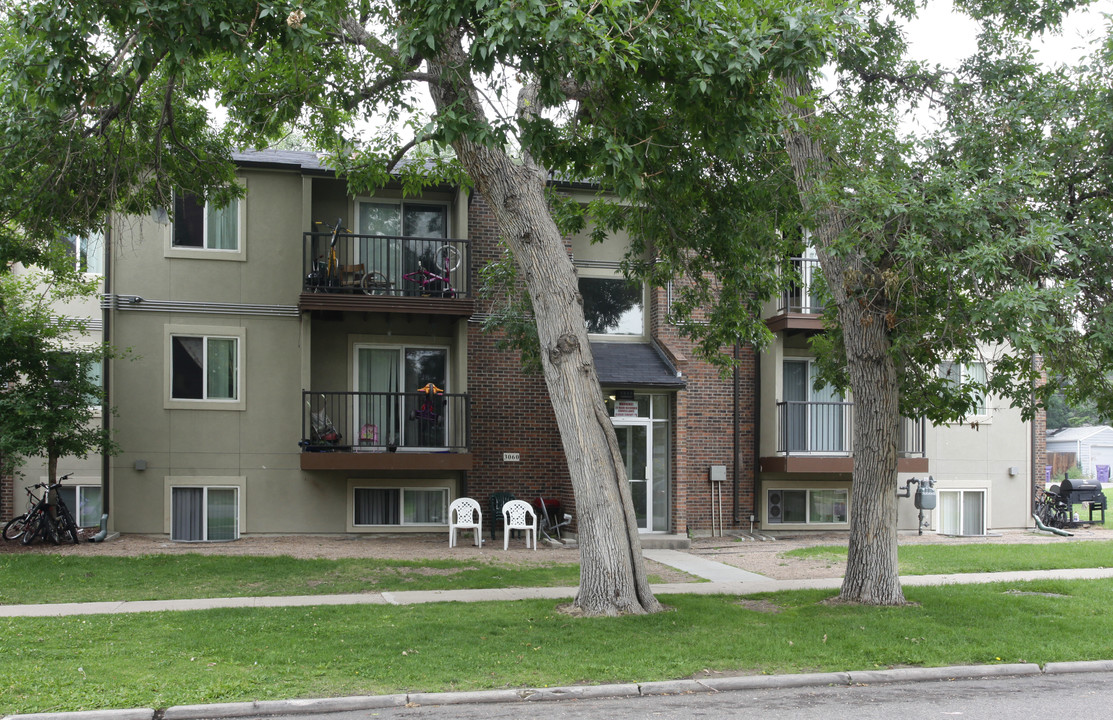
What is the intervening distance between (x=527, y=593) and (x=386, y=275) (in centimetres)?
789

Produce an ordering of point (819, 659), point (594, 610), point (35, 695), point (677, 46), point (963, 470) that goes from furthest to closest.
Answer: point (963, 470) → point (594, 610) → point (677, 46) → point (819, 659) → point (35, 695)

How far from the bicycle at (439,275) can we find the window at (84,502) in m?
7.78

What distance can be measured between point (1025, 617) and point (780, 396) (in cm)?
921

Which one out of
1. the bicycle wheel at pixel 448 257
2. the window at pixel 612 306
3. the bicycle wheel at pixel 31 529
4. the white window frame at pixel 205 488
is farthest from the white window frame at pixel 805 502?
the bicycle wheel at pixel 31 529

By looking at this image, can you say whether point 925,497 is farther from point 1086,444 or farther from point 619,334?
point 1086,444

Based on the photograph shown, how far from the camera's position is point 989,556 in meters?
15.1

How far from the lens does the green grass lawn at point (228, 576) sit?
1123 cm

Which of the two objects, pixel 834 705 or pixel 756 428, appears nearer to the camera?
pixel 834 705

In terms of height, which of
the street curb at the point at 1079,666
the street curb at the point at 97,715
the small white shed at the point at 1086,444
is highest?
the street curb at the point at 97,715

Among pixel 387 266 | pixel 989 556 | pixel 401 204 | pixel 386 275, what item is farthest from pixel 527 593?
pixel 401 204

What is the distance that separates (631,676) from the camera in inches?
296

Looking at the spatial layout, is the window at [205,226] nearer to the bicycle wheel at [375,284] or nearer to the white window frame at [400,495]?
the bicycle wheel at [375,284]

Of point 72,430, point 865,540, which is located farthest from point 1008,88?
point 72,430

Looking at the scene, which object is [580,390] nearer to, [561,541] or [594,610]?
[594,610]
